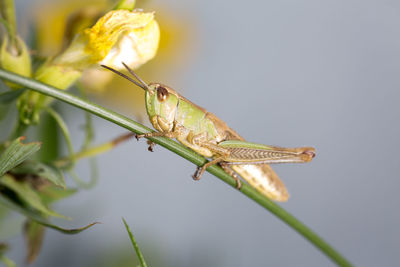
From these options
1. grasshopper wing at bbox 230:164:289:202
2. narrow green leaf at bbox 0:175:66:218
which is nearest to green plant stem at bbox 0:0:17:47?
narrow green leaf at bbox 0:175:66:218

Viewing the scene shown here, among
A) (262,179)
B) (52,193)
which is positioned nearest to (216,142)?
(262,179)

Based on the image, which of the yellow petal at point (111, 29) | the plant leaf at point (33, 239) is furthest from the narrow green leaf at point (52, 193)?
the yellow petal at point (111, 29)

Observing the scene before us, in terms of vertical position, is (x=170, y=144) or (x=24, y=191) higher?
(x=170, y=144)

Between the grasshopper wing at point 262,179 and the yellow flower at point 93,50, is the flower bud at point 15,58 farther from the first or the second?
the grasshopper wing at point 262,179

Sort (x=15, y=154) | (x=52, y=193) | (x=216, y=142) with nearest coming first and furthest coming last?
(x=15, y=154)
(x=52, y=193)
(x=216, y=142)

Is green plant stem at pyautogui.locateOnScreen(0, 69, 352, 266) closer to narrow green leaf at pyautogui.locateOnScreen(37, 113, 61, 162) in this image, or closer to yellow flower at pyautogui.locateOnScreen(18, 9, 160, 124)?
yellow flower at pyautogui.locateOnScreen(18, 9, 160, 124)

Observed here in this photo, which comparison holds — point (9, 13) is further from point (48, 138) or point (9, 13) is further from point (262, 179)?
point (262, 179)
